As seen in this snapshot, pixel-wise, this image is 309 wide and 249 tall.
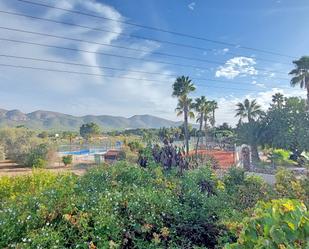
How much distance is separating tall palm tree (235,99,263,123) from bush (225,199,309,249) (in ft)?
122

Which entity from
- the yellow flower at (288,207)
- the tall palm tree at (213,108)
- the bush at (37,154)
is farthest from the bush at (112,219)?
the tall palm tree at (213,108)

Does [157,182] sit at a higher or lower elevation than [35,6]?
lower

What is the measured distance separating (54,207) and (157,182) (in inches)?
83.1

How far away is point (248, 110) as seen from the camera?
3866 cm

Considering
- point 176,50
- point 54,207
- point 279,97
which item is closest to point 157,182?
point 54,207

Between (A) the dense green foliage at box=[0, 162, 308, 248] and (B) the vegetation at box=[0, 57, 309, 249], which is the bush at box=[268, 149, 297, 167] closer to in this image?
(B) the vegetation at box=[0, 57, 309, 249]

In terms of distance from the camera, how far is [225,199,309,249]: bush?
1.69 meters

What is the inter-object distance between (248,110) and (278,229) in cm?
3888

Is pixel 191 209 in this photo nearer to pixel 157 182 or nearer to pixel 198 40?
pixel 157 182

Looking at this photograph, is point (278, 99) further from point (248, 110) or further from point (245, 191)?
point (245, 191)

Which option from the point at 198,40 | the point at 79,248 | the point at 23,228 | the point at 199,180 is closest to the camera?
the point at 79,248

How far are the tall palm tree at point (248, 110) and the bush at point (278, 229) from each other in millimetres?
37196

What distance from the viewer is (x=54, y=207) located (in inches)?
152

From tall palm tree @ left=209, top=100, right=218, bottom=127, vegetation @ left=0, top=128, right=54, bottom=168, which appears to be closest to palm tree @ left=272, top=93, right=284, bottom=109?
tall palm tree @ left=209, top=100, right=218, bottom=127
